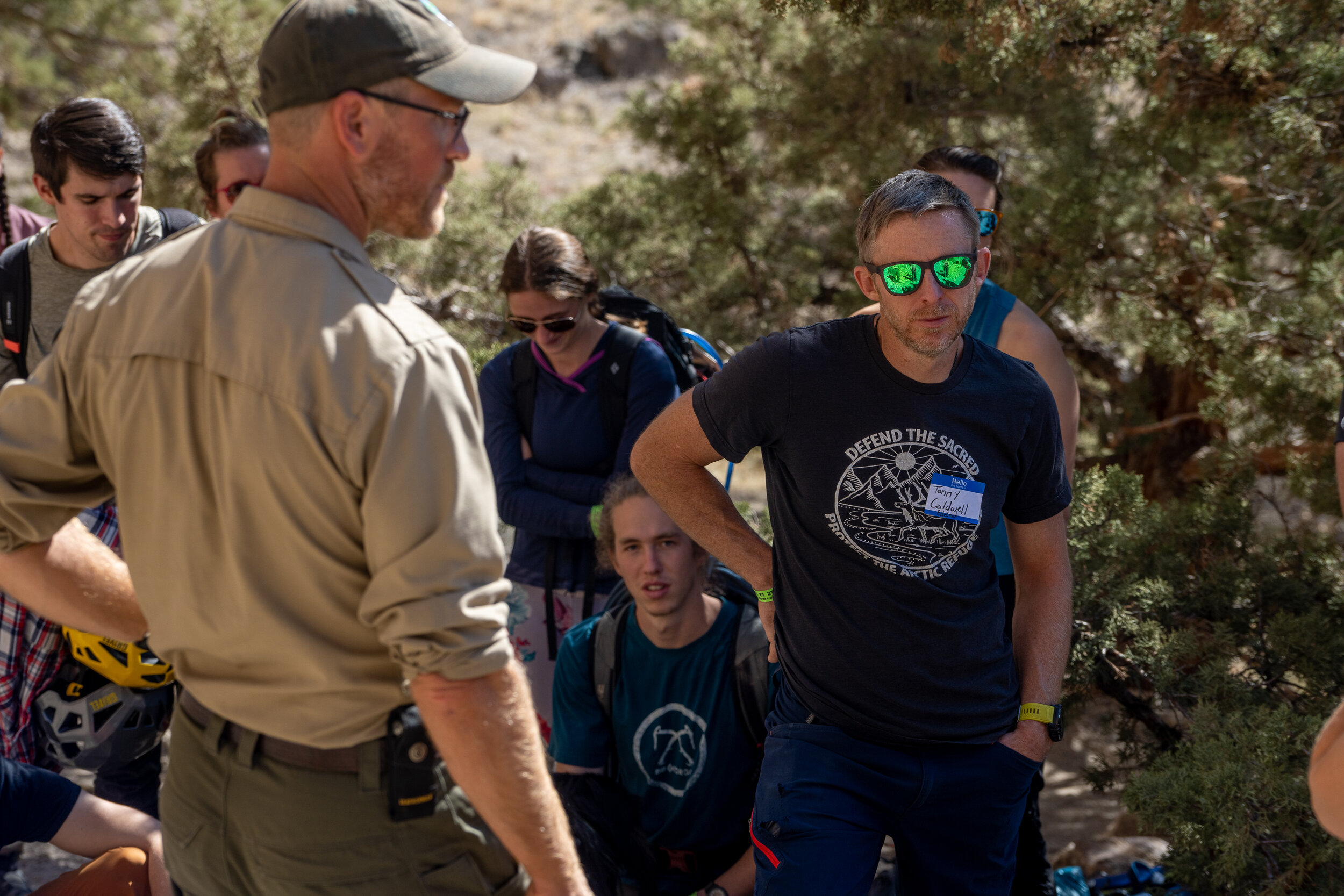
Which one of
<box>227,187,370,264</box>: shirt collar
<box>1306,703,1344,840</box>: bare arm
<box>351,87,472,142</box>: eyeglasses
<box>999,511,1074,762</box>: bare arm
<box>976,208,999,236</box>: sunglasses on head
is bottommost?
<box>999,511,1074,762</box>: bare arm

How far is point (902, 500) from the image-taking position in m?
2.12

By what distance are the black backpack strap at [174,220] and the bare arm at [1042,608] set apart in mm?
2556

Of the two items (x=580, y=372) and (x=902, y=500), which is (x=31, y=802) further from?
(x=902, y=500)

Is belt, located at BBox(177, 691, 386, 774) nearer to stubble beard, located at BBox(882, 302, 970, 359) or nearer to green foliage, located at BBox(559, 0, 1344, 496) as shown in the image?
stubble beard, located at BBox(882, 302, 970, 359)

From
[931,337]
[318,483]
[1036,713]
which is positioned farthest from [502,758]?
[1036,713]

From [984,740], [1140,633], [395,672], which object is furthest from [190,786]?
[1140,633]

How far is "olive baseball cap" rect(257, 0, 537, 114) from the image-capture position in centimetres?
143

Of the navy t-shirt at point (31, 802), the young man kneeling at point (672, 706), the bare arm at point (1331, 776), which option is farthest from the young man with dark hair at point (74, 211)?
the bare arm at point (1331, 776)

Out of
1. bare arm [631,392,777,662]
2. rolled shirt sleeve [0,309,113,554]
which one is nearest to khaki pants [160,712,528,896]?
rolled shirt sleeve [0,309,113,554]

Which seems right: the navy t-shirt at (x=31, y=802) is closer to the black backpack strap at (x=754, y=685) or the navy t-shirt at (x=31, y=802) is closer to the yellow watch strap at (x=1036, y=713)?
the black backpack strap at (x=754, y=685)

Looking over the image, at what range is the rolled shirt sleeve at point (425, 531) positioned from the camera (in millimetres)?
1370

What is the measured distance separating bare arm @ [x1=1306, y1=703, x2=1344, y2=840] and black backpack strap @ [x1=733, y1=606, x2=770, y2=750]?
1.60 metres

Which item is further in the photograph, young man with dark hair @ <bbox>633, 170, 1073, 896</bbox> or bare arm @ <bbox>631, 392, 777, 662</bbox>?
bare arm @ <bbox>631, 392, 777, 662</bbox>

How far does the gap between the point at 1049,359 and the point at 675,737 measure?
4.59 feet
